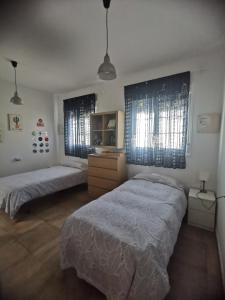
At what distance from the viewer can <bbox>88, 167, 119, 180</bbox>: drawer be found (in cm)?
282

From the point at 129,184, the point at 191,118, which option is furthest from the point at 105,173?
the point at 191,118

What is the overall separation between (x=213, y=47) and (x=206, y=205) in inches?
87.9

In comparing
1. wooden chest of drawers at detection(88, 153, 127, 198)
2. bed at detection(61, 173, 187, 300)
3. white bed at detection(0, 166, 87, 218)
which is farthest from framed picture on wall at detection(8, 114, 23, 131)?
bed at detection(61, 173, 187, 300)

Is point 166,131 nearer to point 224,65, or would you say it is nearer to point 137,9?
point 224,65

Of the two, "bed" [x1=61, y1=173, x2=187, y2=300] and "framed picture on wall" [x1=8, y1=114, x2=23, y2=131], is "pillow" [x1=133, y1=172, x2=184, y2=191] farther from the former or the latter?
"framed picture on wall" [x1=8, y1=114, x2=23, y2=131]

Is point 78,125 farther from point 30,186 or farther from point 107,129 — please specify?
point 30,186

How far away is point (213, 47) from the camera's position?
6.63ft

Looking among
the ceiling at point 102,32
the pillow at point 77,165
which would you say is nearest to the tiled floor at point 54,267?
the pillow at point 77,165

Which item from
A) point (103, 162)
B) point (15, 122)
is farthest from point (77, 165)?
point (15, 122)

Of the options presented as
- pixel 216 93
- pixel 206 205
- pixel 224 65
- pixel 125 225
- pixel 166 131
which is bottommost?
pixel 206 205

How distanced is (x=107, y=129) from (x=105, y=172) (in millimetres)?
926

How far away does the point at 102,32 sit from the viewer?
1.71 metres

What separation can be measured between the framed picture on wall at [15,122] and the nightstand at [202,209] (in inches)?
157

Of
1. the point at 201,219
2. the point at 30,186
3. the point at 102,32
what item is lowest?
the point at 201,219
